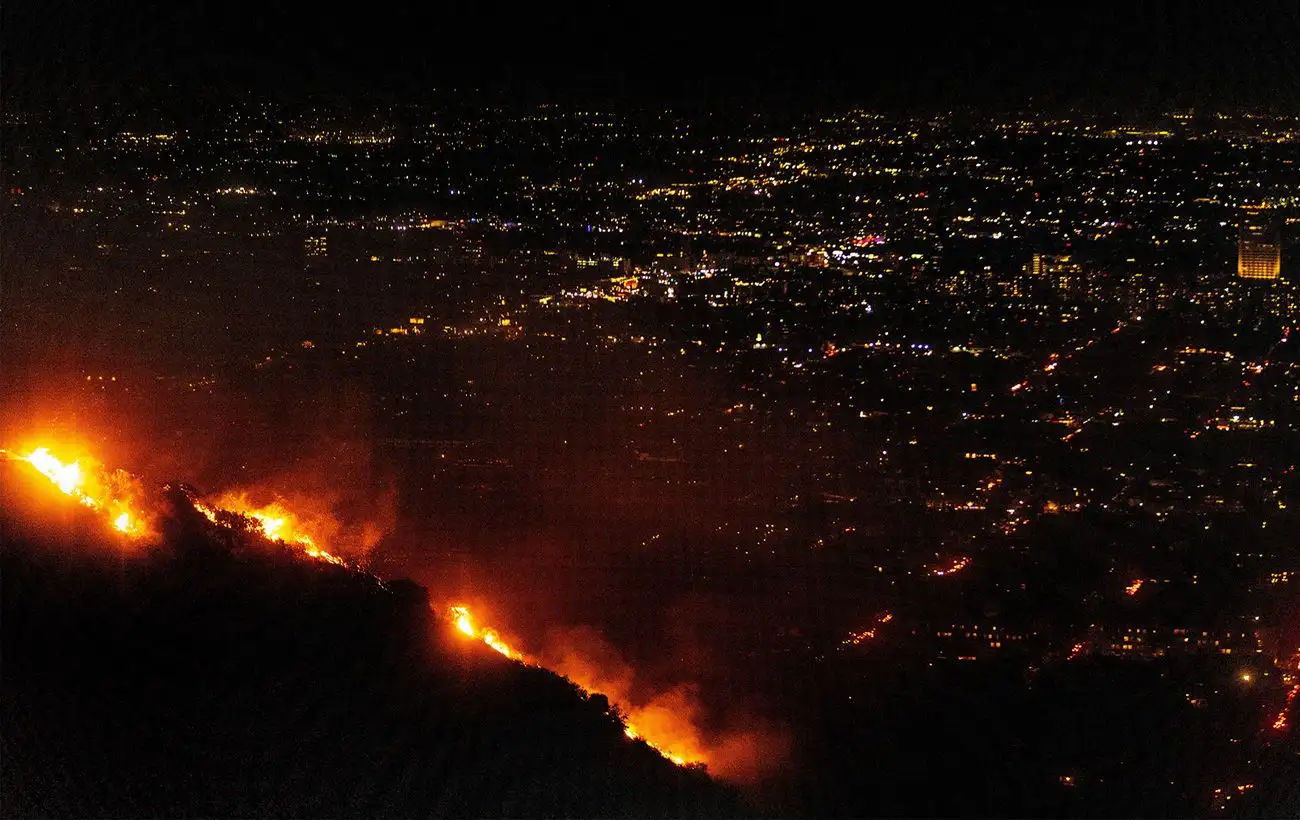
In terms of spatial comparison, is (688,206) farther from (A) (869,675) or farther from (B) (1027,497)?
(A) (869,675)

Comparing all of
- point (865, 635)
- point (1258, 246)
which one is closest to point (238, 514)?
point (865, 635)

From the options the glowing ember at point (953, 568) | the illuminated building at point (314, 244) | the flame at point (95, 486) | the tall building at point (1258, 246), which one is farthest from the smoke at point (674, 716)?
the tall building at point (1258, 246)

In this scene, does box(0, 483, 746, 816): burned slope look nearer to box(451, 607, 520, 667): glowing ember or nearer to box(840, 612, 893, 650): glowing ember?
box(451, 607, 520, 667): glowing ember

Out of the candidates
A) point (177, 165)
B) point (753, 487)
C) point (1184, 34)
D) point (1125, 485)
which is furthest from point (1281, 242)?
point (177, 165)

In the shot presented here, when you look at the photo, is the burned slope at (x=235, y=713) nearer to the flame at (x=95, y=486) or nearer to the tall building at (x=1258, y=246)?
the flame at (x=95, y=486)

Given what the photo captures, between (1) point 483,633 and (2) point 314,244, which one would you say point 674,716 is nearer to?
(1) point 483,633

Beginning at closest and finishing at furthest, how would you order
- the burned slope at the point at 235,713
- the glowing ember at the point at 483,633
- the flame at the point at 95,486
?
the burned slope at the point at 235,713, the flame at the point at 95,486, the glowing ember at the point at 483,633
